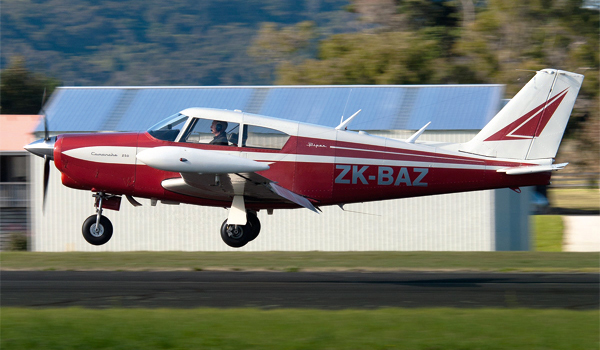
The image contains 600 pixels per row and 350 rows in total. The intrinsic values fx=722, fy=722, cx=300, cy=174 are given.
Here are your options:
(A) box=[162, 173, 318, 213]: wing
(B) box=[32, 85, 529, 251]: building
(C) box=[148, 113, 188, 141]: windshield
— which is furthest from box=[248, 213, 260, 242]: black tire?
(B) box=[32, 85, 529, 251]: building

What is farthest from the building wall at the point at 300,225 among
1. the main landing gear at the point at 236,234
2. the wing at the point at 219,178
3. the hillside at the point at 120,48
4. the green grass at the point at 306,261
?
the hillside at the point at 120,48

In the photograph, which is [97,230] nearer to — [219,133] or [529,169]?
[219,133]

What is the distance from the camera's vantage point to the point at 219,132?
40.5ft

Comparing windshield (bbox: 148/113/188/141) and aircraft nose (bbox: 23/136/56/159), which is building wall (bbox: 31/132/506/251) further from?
windshield (bbox: 148/113/188/141)

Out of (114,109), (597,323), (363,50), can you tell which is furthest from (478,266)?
(363,50)

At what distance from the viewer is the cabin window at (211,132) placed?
12.3 meters

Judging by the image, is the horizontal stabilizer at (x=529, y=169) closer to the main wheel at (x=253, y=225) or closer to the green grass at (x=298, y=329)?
the green grass at (x=298, y=329)

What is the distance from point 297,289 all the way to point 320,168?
2.23 metres

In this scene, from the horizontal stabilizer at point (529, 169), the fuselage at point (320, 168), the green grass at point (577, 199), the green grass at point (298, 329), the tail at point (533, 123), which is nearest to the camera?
the green grass at point (298, 329)

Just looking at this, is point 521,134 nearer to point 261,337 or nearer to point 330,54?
point 261,337

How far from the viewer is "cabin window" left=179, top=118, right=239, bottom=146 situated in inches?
485

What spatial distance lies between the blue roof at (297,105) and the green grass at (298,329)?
13895 millimetres

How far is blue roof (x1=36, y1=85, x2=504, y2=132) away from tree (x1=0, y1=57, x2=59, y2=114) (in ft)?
121

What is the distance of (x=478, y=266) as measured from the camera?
1756cm
